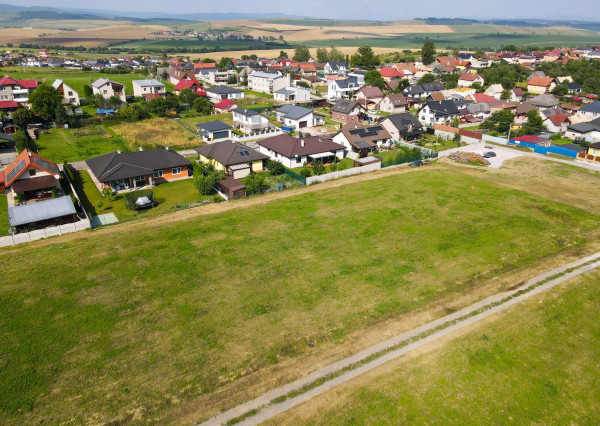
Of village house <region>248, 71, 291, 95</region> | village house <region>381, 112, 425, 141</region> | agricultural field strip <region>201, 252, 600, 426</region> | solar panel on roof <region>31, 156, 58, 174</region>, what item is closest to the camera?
agricultural field strip <region>201, 252, 600, 426</region>

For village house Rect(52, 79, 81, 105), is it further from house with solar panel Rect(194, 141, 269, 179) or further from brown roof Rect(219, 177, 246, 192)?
brown roof Rect(219, 177, 246, 192)

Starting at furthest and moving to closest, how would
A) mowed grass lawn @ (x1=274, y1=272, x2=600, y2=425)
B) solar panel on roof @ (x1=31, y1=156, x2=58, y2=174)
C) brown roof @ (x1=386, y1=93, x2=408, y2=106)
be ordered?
brown roof @ (x1=386, y1=93, x2=408, y2=106) < solar panel on roof @ (x1=31, y1=156, x2=58, y2=174) < mowed grass lawn @ (x1=274, y1=272, x2=600, y2=425)

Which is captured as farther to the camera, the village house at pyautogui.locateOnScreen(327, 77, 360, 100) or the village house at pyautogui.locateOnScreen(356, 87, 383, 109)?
the village house at pyautogui.locateOnScreen(327, 77, 360, 100)

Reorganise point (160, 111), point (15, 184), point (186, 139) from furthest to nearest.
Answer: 1. point (160, 111)
2. point (186, 139)
3. point (15, 184)

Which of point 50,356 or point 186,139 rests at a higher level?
point 186,139

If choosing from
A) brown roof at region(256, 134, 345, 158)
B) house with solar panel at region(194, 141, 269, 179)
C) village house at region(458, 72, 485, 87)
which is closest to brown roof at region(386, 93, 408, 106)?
village house at region(458, 72, 485, 87)

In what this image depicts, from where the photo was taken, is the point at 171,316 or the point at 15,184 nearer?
the point at 171,316

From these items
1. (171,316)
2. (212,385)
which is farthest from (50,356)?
(212,385)

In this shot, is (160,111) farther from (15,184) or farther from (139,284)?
(139,284)
